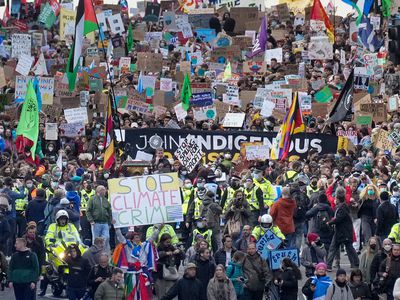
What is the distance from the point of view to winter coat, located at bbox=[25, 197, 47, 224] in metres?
31.7

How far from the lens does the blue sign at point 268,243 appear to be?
2714cm

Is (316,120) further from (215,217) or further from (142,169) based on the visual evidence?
(215,217)

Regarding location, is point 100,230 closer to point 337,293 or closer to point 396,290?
point 337,293

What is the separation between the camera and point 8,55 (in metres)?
52.0

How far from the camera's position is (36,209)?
104 feet

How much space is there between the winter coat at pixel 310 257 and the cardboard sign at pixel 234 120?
13642 millimetres

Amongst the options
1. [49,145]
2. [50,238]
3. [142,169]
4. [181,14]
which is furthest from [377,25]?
[50,238]

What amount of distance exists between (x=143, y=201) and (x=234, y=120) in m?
14.8

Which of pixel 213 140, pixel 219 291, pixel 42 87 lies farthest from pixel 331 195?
pixel 42 87

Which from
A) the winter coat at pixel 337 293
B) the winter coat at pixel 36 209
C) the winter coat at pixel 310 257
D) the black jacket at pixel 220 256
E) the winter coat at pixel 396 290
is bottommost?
the winter coat at pixel 36 209

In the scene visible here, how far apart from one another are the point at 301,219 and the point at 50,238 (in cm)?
484

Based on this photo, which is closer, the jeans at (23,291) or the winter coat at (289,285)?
the winter coat at (289,285)

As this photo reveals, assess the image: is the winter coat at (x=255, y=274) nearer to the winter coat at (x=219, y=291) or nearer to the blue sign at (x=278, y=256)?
the blue sign at (x=278, y=256)

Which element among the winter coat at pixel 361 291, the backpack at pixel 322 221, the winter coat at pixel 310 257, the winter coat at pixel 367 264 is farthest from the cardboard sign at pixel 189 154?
the winter coat at pixel 361 291
